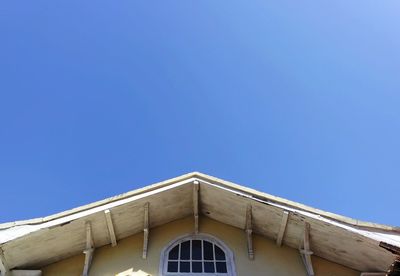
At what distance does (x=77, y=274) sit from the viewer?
9.63m

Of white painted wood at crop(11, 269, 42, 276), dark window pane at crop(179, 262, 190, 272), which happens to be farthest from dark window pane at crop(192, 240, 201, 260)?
white painted wood at crop(11, 269, 42, 276)

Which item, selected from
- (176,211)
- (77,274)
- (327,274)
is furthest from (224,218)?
(77,274)

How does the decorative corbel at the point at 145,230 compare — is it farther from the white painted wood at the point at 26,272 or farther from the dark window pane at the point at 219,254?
the white painted wood at the point at 26,272

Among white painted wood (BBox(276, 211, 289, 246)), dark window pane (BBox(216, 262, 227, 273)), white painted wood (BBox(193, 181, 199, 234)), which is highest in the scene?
white painted wood (BBox(193, 181, 199, 234))

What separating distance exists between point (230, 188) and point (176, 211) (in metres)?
1.73

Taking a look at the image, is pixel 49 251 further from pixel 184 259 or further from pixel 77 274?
pixel 184 259

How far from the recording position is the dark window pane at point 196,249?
10164mm

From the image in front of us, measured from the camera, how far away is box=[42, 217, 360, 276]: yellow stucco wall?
9711mm

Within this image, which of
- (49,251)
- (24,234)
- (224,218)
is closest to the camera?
(24,234)

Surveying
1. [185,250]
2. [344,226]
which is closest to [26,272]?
[185,250]

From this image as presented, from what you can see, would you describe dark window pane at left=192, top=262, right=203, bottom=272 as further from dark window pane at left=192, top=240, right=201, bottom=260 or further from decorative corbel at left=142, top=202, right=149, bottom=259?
decorative corbel at left=142, top=202, right=149, bottom=259

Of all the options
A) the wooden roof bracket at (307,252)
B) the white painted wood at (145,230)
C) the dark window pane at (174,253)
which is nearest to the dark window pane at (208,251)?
the dark window pane at (174,253)

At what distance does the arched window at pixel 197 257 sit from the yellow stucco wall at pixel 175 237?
0.15 meters

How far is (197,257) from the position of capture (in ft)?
33.3
